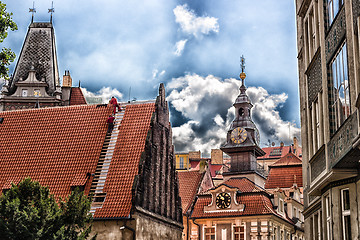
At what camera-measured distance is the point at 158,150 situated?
35406mm

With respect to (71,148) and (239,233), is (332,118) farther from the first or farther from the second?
(239,233)

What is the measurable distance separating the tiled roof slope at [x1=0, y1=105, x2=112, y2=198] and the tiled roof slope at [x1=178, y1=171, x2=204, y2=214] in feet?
43.2

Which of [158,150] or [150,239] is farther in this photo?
[158,150]

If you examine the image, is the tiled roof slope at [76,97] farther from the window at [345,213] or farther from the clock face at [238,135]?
the window at [345,213]

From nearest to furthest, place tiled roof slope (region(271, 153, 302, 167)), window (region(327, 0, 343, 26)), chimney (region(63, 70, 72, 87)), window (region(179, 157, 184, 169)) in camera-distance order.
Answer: window (region(327, 0, 343, 26)) → tiled roof slope (region(271, 153, 302, 167)) → chimney (region(63, 70, 72, 87)) → window (region(179, 157, 184, 169))

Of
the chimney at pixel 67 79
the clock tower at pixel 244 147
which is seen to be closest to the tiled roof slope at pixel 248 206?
the clock tower at pixel 244 147

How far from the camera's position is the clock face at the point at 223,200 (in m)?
44.0

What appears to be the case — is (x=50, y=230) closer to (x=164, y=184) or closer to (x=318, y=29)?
(x=318, y=29)

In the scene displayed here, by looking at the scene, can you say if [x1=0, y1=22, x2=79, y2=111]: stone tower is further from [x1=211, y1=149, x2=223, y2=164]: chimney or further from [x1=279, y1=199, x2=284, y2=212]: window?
[x1=211, y1=149, x2=223, y2=164]: chimney

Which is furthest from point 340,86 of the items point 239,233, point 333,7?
point 239,233

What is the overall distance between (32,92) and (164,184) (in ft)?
66.4

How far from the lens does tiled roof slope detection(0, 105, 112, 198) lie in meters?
33.4

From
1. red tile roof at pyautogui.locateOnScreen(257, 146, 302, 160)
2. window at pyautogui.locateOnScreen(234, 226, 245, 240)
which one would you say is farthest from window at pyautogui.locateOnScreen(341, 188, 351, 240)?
red tile roof at pyautogui.locateOnScreen(257, 146, 302, 160)

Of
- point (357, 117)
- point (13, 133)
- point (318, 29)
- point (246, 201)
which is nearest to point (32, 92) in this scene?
point (13, 133)
